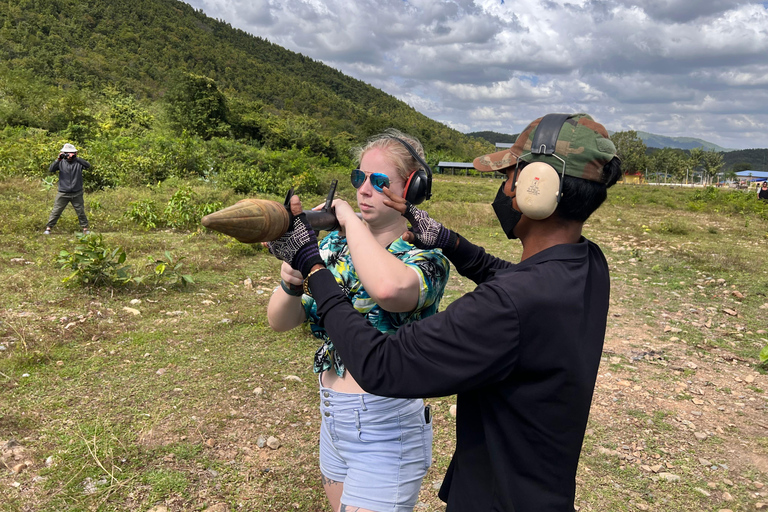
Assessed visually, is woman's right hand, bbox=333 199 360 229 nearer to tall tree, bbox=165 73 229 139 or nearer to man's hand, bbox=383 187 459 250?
man's hand, bbox=383 187 459 250

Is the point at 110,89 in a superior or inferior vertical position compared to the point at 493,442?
superior

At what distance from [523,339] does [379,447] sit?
3.14 ft

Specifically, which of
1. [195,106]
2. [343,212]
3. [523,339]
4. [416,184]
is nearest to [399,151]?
[416,184]

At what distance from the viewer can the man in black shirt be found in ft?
4.09

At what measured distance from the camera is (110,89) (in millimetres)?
40781

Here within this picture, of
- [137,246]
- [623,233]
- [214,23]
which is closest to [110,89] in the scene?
[137,246]

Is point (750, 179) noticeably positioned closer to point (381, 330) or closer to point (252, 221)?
point (381, 330)

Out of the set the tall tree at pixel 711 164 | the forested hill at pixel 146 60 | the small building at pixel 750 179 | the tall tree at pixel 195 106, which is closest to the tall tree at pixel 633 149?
the tall tree at pixel 711 164

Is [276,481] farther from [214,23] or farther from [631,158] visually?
[214,23]

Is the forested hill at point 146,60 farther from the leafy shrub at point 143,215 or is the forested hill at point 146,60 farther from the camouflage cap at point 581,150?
the camouflage cap at point 581,150

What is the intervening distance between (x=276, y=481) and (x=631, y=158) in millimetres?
98528

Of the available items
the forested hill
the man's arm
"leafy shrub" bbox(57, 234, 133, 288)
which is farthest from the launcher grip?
the forested hill

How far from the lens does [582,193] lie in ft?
4.66

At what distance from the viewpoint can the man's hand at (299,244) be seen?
1543mm
